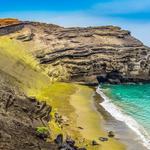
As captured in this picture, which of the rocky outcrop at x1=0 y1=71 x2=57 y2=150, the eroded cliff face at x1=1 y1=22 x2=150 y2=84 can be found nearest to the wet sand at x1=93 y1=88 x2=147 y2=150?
the rocky outcrop at x1=0 y1=71 x2=57 y2=150

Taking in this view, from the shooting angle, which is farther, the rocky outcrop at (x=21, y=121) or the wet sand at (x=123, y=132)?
the wet sand at (x=123, y=132)

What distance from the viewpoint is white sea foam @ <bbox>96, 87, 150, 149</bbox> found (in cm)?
5912

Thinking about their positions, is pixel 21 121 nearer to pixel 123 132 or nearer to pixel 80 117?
pixel 123 132

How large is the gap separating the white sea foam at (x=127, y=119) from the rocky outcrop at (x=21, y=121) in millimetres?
11772

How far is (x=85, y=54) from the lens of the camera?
468 ft

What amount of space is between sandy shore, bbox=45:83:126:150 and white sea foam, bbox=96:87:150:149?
8.11 feet

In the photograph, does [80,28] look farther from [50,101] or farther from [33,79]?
[50,101]

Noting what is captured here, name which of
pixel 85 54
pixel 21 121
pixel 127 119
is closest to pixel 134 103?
pixel 127 119

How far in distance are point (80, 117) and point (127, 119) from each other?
698 centimetres

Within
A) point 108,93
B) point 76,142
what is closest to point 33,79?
point 108,93

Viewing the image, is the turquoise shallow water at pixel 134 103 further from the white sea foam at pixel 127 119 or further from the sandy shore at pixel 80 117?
the sandy shore at pixel 80 117

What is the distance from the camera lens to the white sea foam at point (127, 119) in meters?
59.1

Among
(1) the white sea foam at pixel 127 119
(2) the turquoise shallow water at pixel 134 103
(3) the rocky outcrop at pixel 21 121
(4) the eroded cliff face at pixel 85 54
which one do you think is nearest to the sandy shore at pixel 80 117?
(1) the white sea foam at pixel 127 119

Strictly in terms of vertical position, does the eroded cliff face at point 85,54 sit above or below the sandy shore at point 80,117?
above
